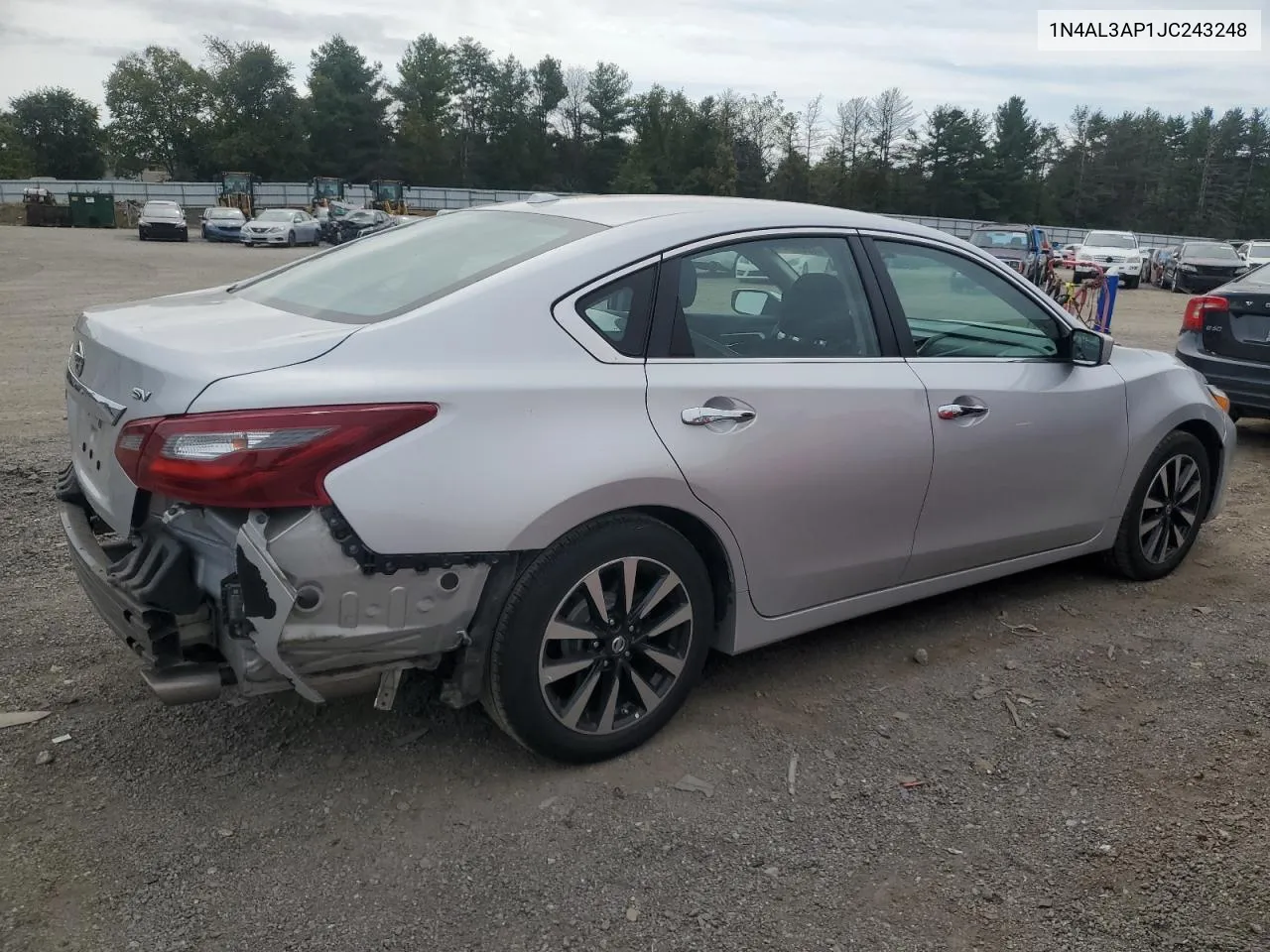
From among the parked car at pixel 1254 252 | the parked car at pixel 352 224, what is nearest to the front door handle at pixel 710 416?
the parked car at pixel 1254 252

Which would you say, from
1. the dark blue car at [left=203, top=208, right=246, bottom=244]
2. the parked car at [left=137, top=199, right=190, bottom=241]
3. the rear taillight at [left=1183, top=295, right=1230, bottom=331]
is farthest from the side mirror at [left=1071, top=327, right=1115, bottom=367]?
the parked car at [left=137, top=199, right=190, bottom=241]

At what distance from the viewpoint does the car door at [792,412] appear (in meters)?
3.15

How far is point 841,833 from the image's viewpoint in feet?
9.50

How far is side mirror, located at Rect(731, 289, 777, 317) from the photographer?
3678 mm

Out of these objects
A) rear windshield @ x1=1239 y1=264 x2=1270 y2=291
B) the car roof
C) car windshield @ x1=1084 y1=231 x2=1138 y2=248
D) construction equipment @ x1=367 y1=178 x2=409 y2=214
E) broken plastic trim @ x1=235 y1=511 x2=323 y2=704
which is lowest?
broken plastic trim @ x1=235 y1=511 x2=323 y2=704

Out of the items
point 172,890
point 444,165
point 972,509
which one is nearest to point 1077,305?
point 972,509

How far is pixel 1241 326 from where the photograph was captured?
7.71 metres

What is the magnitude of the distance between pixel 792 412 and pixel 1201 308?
20.1 feet

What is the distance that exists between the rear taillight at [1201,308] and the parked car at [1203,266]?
80.4ft

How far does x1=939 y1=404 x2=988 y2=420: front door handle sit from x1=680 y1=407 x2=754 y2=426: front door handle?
2.90ft

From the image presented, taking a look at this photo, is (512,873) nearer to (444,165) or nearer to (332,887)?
(332,887)

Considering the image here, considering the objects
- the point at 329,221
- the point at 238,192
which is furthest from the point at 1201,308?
the point at 238,192

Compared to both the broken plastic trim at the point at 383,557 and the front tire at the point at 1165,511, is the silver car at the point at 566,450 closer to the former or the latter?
the broken plastic trim at the point at 383,557

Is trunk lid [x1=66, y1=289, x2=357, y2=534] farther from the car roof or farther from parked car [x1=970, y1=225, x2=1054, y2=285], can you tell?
parked car [x1=970, y1=225, x2=1054, y2=285]
